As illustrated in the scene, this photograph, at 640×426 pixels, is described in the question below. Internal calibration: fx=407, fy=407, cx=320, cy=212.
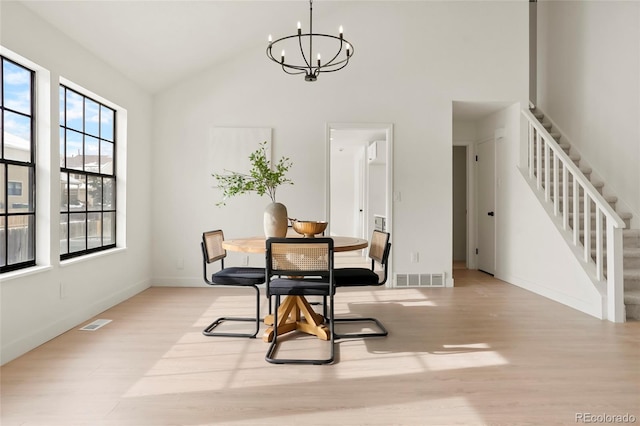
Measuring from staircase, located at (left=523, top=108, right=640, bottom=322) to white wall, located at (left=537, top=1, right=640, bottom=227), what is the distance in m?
0.23

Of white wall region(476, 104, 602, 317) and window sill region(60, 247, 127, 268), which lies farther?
white wall region(476, 104, 602, 317)

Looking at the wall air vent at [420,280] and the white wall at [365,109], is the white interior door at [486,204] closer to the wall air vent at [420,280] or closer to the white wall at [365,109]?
the white wall at [365,109]

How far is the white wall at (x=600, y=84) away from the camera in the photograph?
4.68 m

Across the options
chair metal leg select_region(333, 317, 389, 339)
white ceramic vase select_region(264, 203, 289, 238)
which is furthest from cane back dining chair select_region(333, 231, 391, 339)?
white ceramic vase select_region(264, 203, 289, 238)

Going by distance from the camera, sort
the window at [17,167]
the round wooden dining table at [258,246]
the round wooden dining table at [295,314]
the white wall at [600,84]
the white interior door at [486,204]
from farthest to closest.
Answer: the white interior door at [486,204]
the white wall at [600,84]
the round wooden dining table at [295,314]
the round wooden dining table at [258,246]
the window at [17,167]

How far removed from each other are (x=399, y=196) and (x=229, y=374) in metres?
3.42

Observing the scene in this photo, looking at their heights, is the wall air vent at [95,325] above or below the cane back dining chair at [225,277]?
below

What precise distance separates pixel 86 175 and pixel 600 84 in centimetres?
604

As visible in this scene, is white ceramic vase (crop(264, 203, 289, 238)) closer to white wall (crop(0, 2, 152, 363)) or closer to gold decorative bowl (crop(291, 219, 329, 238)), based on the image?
gold decorative bowl (crop(291, 219, 329, 238))

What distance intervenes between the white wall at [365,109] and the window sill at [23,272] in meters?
2.13

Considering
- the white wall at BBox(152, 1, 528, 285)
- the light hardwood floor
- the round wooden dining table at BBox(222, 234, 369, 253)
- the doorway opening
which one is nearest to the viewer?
the light hardwood floor

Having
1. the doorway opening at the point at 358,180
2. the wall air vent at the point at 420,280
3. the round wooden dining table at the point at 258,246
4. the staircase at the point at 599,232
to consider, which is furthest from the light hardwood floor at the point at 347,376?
the doorway opening at the point at 358,180

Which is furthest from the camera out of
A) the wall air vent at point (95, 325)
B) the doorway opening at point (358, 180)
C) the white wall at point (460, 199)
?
the white wall at point (460, 199)

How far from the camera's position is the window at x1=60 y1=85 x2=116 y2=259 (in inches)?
139
